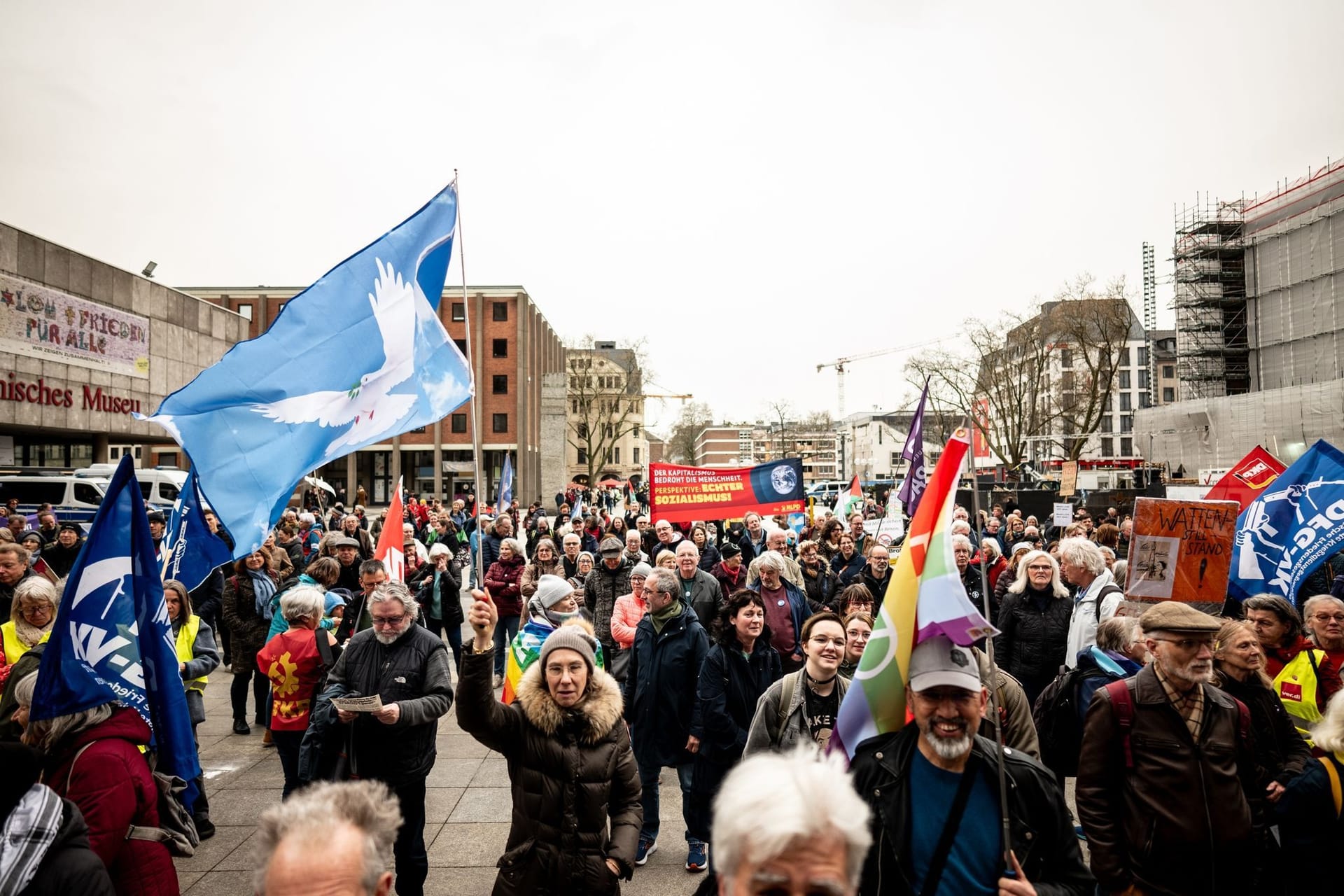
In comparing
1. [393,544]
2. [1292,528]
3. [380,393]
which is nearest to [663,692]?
[393,544]

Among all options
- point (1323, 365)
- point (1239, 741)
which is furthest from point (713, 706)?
point (1323, 365)

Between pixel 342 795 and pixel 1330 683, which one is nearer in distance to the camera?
pixel 342 795

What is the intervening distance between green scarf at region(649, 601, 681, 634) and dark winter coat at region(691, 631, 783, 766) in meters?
0.46

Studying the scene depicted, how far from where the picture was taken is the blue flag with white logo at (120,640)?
3.16 meters

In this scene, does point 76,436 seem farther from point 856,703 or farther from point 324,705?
point 856,703

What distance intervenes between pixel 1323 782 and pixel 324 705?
4540 millimetres

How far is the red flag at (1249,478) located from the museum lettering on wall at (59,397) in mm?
24925

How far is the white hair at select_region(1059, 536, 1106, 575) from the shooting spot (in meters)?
6.23

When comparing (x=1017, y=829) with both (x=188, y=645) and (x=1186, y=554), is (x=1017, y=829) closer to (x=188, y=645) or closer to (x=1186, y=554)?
(x=1186, y=554)

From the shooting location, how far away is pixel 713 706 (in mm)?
5000

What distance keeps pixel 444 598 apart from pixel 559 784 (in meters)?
6.08

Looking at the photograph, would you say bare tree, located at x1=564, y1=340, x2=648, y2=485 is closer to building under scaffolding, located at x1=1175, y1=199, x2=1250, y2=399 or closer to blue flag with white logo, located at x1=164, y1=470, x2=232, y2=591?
building under scaffolding, located at x1=1175, y1=199, x2=1250, y2=399

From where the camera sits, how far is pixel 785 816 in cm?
179

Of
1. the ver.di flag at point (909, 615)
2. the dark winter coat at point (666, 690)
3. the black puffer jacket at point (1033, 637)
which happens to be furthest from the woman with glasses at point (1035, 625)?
the ver.di flag at point (909, 615)
